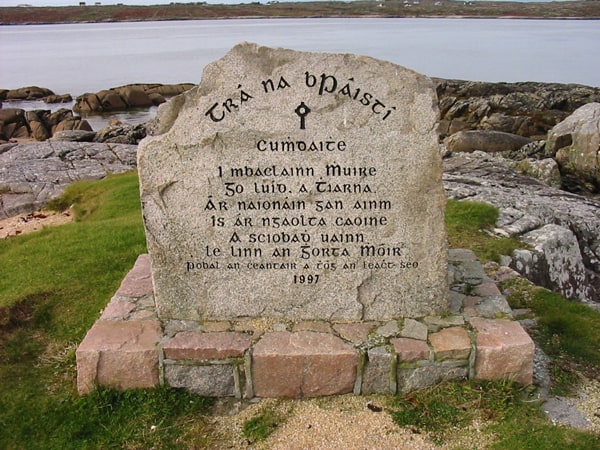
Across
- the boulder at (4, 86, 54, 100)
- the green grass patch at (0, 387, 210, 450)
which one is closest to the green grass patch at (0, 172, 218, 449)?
the green grass patch at (0, 387, 210, 450)

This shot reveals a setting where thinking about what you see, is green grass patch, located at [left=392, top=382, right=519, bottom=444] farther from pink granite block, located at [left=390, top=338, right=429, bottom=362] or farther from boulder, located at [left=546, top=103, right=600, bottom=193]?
boulder, located at [left=546, top=103, right=600, bottom=193]

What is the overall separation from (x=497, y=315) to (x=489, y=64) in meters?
49.3

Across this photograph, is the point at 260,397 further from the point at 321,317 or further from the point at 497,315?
the point at 497,315

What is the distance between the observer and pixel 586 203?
37.7ft

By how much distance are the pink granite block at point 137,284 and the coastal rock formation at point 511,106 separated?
21979 millimetres

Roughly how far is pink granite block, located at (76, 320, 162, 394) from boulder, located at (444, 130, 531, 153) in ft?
54.9

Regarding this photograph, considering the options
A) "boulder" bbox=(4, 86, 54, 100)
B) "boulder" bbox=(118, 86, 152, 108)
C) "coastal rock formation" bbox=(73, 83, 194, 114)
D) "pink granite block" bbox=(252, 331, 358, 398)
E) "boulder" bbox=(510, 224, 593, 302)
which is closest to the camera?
"pink granite block" bbox=(252, 331, 358, 398)

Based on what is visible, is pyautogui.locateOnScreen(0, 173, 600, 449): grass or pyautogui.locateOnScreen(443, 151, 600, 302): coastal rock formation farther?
pyautogui.locateOnScreen(443, 151, 600, 302): coastal rock formation

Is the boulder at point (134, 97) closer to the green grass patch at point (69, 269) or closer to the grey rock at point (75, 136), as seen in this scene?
the grey rock at point (75, 136)

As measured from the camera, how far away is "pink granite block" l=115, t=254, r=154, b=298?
5938mm

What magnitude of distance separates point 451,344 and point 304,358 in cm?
123

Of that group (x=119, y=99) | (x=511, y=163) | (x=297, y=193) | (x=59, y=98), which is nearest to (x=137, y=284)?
(x=297, y=193)

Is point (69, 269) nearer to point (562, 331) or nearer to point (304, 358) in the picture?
point (304, 358)

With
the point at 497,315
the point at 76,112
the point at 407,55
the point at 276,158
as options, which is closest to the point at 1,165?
the point at 276,158
